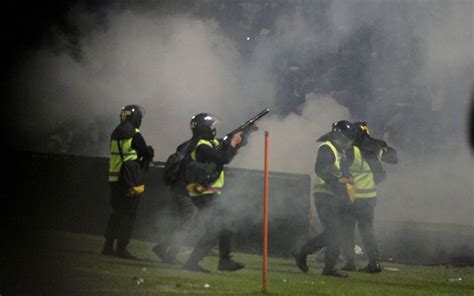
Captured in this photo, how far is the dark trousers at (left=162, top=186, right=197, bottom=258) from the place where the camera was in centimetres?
909

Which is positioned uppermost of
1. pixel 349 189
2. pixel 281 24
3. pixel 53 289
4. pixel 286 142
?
pixel 281 24

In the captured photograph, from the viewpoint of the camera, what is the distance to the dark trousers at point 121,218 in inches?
370

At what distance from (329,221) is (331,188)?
0.37 m

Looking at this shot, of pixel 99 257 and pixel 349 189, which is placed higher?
pixel 349 189

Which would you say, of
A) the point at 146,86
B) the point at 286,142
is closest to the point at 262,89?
the point at 286,142

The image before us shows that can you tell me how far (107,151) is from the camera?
15.2 metres

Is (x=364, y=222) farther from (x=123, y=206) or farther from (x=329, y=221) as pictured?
(x=123, y=206)

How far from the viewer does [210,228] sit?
27.7 ft

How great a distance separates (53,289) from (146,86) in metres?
8.96

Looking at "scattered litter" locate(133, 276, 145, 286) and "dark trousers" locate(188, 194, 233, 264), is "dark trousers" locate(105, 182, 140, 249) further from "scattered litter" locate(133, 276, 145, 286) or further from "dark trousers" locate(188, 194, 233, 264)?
"scattered litter" locate(133, 276, 145, 286)

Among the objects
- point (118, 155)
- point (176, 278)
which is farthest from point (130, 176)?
point (176, 278)

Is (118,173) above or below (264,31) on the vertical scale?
below

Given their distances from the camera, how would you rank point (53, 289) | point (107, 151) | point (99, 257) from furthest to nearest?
point (107, 151)
point (99, 257)
point (53, 289)

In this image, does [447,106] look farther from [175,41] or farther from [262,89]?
[175,41]
